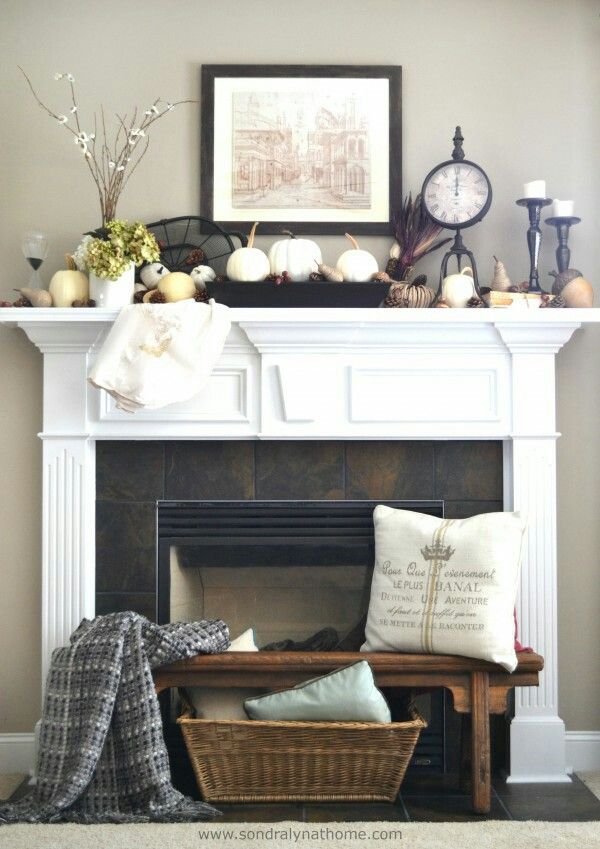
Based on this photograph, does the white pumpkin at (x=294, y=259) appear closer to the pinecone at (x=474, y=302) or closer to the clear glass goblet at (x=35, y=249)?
the pinecone at (x=474, y=302)

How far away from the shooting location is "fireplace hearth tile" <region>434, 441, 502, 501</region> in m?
3.08

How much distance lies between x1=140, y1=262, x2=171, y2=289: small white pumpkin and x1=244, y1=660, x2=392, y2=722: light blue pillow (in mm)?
1305

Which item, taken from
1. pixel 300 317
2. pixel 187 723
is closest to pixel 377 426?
pixel 300 317

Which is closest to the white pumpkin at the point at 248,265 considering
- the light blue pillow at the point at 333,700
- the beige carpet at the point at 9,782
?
the light blue pillow at the point at 333,700

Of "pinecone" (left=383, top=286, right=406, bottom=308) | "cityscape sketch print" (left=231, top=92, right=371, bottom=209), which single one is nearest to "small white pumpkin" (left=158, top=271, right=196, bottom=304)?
"cityscape sketch print" (left=231, top=92, right=371, bottom=209)

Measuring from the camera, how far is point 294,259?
2947mm

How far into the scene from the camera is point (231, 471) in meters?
3.08

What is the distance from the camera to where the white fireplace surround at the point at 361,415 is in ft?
9.84

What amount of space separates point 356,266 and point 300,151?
50 cm

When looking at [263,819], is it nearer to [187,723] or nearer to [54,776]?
[187,723]

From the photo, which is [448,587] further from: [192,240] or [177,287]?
[192,240]

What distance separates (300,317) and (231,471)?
557 millimetres

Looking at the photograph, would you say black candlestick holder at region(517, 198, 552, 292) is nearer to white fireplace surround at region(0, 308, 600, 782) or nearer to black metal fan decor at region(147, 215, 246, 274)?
white fireplace surround at region(0, 308, 600, 782)
